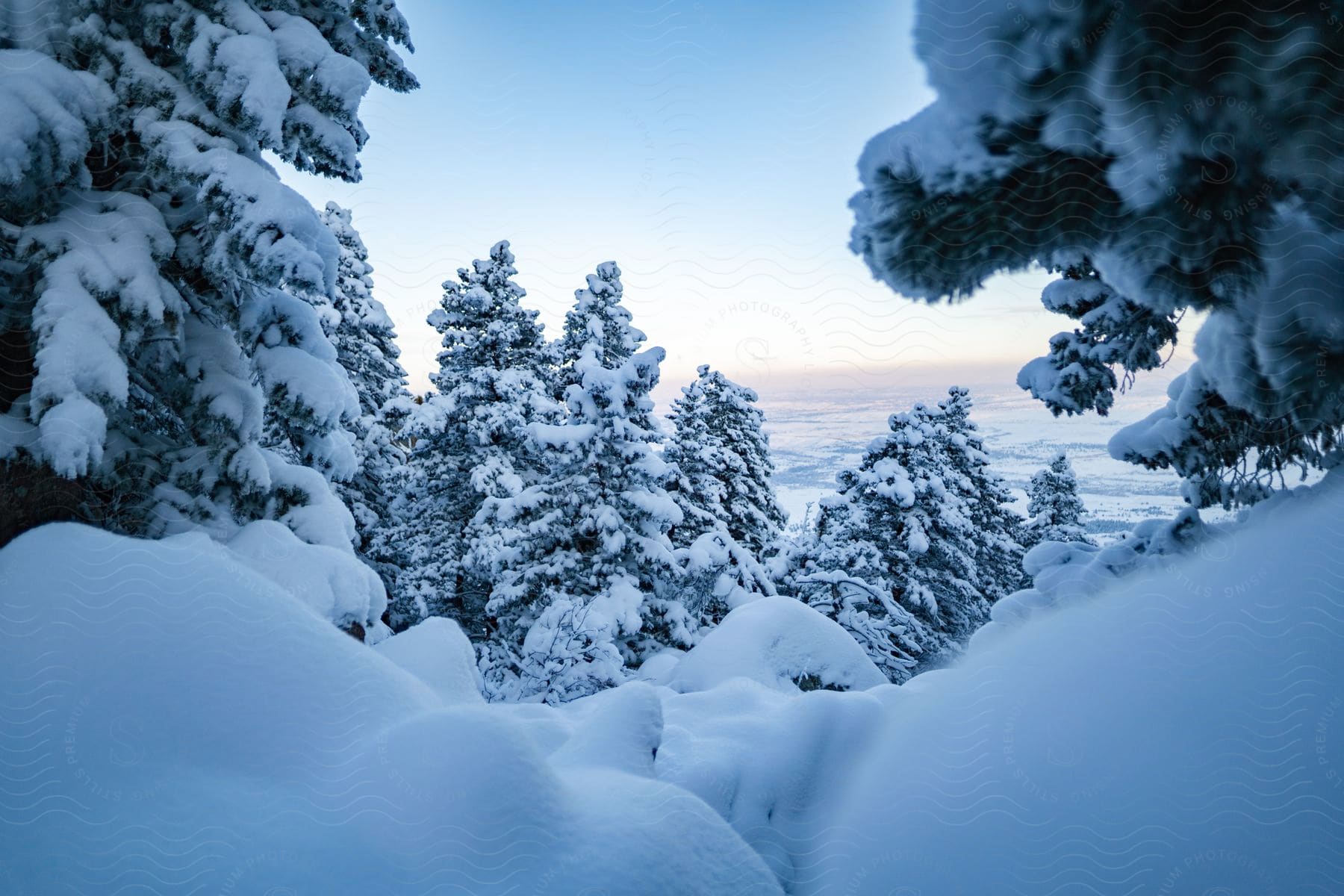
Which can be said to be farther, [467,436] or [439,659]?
[467,436]

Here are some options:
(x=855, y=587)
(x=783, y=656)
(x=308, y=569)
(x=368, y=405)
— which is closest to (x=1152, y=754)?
(x=783, y=656)

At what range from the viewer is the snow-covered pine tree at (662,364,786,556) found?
16609mm

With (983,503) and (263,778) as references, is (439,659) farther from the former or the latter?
(983,503)

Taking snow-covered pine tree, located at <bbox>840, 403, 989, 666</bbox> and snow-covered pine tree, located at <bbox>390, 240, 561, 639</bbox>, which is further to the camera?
snow-covered pine tree, located at <bbox>390, 240, 561, 639</bbox>

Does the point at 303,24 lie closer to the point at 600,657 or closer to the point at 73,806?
the point at 73,806

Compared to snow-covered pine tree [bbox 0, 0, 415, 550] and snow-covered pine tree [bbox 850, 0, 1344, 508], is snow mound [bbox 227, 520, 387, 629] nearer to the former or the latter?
snow-covered pine tree [bbox 0, 0, 415, 550]

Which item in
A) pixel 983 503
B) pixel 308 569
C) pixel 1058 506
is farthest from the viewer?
pixel 983 503

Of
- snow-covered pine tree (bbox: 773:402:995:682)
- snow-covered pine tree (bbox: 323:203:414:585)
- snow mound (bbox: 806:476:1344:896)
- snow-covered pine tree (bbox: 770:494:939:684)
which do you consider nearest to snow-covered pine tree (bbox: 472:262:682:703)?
snow-covered pine tree (bbox: 770:494:939:684)

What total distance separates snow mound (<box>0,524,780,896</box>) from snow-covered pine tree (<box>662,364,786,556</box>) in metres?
13.4

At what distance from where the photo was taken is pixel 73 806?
2.33 meters

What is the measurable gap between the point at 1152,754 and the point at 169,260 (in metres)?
7.53

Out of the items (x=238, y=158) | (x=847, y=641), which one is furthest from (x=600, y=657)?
(x=238, y=158)

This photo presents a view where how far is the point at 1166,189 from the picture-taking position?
2949mm

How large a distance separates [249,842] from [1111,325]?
5.11m
